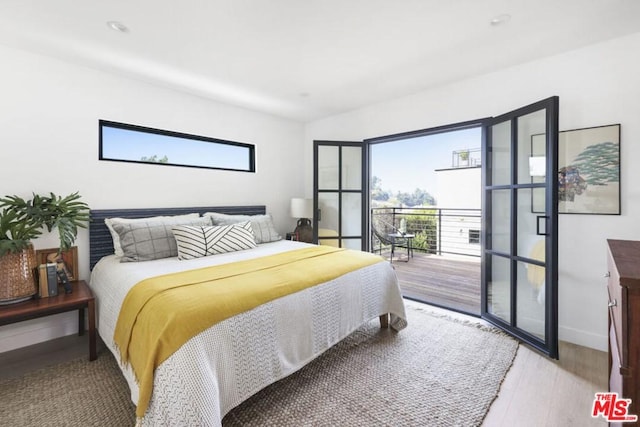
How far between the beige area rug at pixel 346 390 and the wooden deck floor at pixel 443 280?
99 centimetres

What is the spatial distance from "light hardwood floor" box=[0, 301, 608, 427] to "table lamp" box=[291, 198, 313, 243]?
98.8 inches

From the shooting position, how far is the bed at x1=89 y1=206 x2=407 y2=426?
1.32 meters

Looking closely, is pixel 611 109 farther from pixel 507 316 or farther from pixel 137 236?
pixel 137 236

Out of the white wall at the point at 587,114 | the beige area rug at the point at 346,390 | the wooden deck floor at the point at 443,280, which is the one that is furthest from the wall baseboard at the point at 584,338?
the wooden deck floor at the point at 443,280

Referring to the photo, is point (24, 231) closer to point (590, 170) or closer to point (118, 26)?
point (118, 26)

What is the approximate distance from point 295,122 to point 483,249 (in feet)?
10.8

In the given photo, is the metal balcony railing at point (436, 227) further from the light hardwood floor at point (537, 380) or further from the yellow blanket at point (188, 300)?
the yellow blanket at point (188, 300)

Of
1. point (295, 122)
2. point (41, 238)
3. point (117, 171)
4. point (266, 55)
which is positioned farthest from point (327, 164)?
point (41, 238)

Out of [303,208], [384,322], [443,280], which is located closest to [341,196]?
[303,208]

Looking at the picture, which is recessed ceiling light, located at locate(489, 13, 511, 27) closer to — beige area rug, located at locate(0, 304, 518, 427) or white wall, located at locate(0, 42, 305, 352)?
beige area rug, located at locate(0, 304, 518, 427)

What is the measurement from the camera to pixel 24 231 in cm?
223

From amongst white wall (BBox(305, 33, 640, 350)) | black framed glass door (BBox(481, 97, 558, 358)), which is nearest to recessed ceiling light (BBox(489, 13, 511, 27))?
black framed glass door (BBox(481, 97, 558, 358))

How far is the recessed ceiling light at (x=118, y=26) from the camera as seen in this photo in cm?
209

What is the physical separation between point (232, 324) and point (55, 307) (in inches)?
62.1
